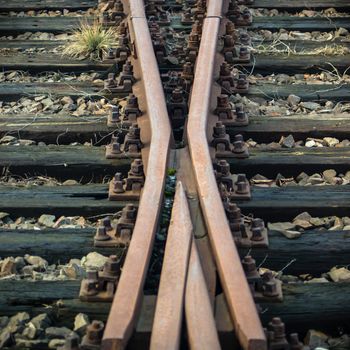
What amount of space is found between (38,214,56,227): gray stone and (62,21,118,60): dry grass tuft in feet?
6.99

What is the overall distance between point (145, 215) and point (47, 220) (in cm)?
74

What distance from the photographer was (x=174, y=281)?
3.70 metres

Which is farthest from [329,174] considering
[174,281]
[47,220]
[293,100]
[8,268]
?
[8,268]

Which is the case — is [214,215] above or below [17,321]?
above

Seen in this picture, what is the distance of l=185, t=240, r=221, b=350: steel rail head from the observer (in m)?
3.37

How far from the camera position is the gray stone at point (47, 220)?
4707 mm

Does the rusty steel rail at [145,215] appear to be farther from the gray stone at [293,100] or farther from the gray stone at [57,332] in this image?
the gray stone at [293,100]

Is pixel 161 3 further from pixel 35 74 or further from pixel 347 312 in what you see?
pixel 347 312

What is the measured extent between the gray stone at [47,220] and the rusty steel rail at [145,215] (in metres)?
0.54

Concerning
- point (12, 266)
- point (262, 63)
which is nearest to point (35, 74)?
point (262, 63)

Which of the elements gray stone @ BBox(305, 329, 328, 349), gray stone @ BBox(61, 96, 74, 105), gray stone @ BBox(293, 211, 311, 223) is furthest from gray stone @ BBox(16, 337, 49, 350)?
gray stone @ BBox(61, 96, 74, 105)

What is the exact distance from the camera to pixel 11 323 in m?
3.85

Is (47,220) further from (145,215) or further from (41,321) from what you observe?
(41,321)

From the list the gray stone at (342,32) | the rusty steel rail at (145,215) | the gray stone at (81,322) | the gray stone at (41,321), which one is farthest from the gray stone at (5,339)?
the gray stone at (342,32)
